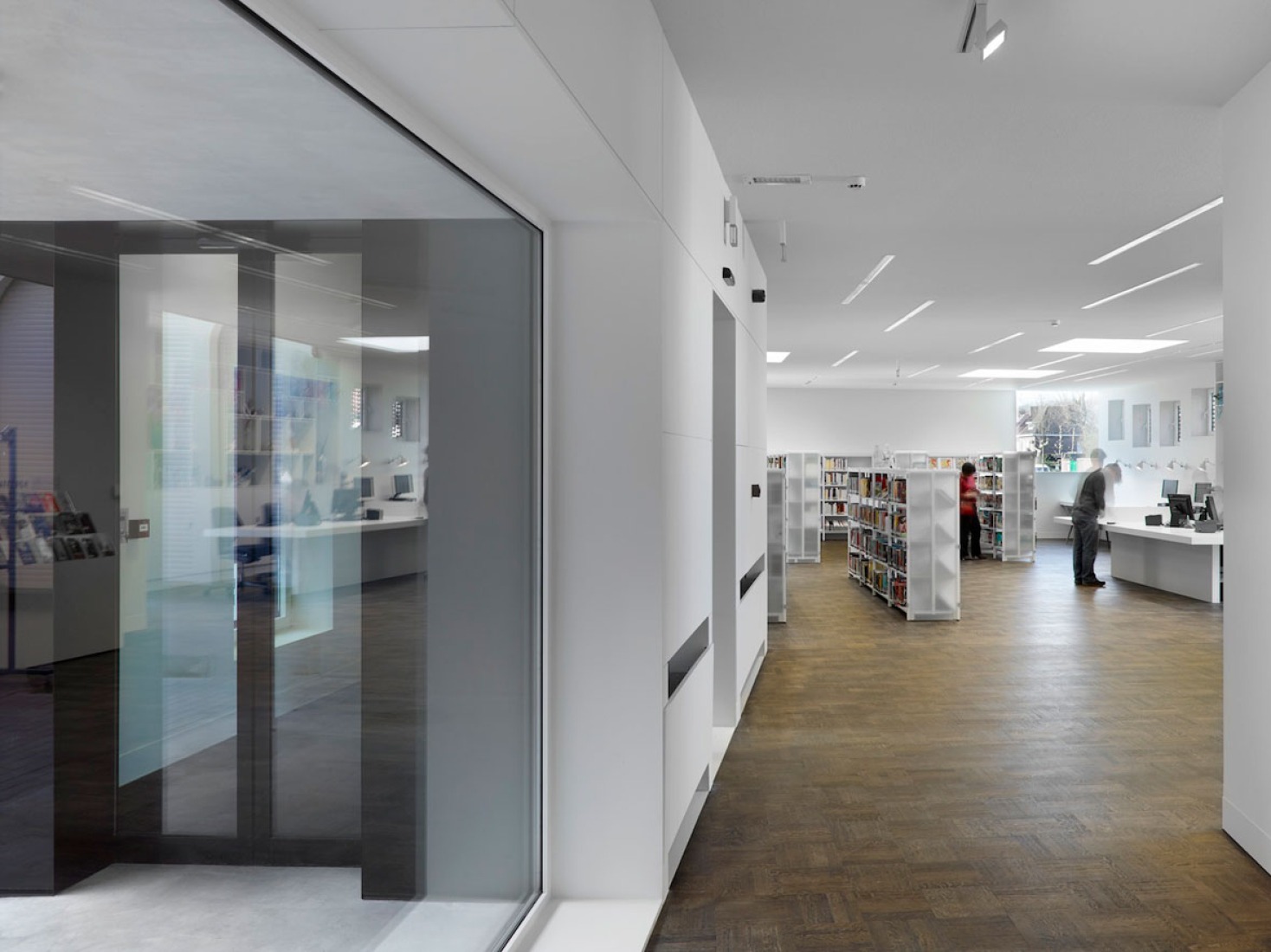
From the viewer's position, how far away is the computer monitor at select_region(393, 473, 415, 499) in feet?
7.50

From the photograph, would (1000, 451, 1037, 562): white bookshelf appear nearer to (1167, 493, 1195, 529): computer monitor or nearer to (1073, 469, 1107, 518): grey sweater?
(1073, 469, 1107, 518): grey sweater

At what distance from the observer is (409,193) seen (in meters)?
2.25

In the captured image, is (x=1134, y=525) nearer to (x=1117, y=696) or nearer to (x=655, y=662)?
(x=1117, y=696)

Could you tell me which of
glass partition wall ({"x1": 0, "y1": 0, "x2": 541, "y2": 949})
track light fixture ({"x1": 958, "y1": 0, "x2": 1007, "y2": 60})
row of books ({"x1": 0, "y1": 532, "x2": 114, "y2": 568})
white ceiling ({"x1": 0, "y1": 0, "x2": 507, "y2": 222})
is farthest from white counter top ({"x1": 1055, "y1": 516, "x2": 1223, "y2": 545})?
row of books ({"x1": 0, "y1": 532, "x2": 114, "y2": 568})

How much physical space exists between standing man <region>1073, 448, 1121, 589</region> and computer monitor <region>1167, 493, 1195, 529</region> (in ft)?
2.57

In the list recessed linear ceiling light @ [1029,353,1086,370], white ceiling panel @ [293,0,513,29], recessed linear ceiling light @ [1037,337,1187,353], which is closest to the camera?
white ceiling panel @ [293,0,513,29]

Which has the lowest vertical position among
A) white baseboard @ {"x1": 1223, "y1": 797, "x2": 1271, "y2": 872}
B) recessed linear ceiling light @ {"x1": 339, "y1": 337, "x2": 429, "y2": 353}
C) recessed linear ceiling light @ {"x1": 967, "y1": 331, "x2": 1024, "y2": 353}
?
white baseboard @ {"x1": 1223, "y1": 797, "x2": 1271, "y2": 872}

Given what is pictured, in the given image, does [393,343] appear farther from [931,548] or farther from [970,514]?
[970,514]

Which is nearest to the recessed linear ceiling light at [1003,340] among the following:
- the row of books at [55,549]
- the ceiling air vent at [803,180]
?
the ceiling air vent at [803,180]

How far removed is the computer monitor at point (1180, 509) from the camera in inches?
Result: 437

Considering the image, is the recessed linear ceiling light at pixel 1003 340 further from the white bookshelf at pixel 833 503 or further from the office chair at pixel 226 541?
the office chair at pixel 226 541

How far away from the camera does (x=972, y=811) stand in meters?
4.03

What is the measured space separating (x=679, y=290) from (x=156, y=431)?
242 centimetres

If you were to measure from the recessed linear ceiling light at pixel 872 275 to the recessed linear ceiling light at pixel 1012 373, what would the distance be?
770 cm
